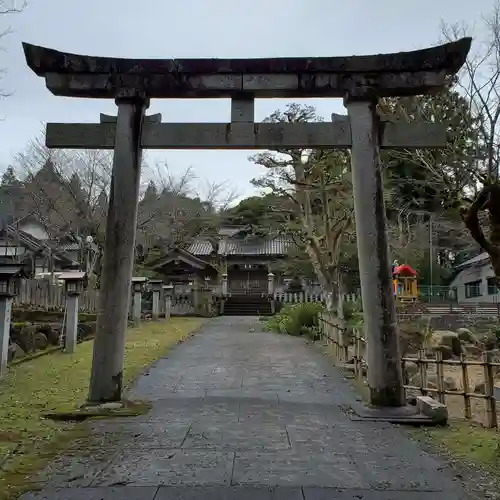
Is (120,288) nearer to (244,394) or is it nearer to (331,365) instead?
(244,394)

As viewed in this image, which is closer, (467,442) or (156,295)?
(467,442)

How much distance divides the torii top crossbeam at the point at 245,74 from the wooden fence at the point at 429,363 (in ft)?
13.7

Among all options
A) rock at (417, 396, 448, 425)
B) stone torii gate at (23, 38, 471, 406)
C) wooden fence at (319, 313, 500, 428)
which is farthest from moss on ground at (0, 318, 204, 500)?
wooden fence at (319, 313, 500, 428)

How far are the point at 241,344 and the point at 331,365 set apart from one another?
4.99 meters

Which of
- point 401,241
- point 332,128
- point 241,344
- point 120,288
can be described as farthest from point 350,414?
point 401,241

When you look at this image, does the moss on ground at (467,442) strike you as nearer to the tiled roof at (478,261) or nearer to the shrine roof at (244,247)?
the tiled roof at (478,261)

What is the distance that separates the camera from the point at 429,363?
1025 cm

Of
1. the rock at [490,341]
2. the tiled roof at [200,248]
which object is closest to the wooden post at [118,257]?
the rock at [490,341]

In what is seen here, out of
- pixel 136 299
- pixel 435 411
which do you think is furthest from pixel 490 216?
pixel 136 299

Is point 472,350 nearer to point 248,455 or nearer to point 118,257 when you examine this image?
point 118,257

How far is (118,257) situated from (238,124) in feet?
8.82

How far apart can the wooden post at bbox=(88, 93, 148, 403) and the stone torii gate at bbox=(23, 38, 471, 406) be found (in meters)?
0.01

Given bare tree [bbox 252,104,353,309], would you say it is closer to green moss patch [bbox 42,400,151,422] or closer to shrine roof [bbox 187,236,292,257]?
green moss patch [bbox 42,400,151,422]

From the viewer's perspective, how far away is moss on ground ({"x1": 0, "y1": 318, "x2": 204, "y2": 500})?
4667 mm
